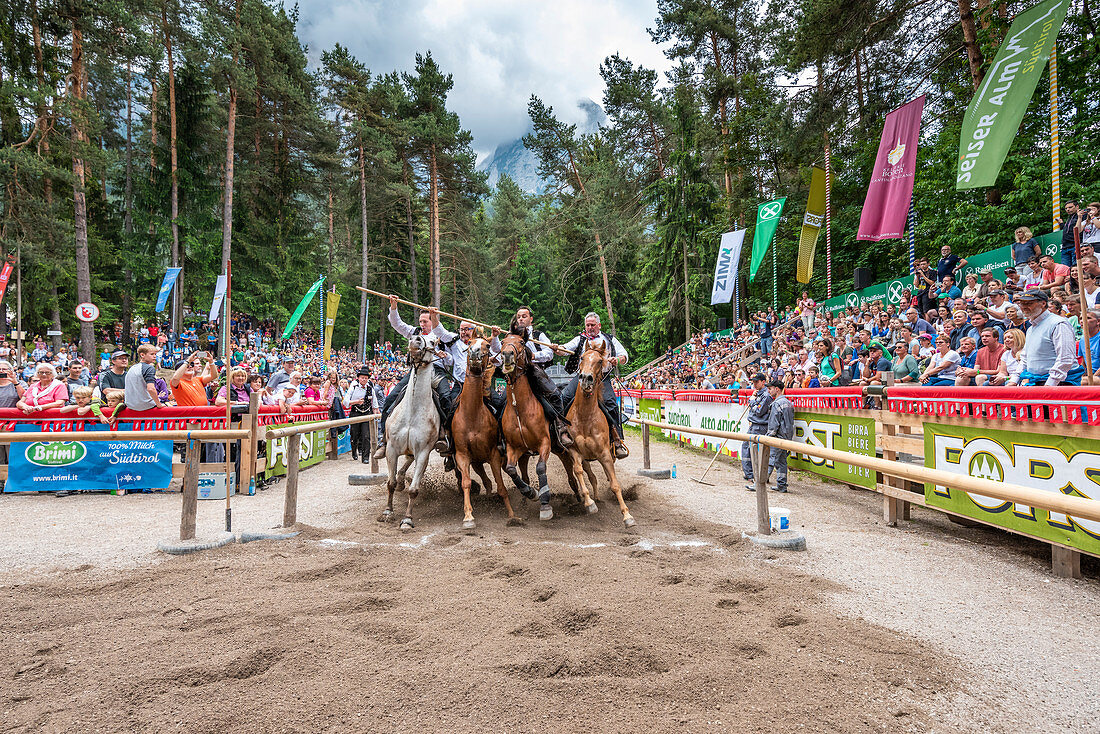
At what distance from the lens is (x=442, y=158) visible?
3197 centimetres

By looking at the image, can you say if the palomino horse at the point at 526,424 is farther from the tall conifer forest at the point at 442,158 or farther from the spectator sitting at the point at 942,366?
the tall conifer forest at the point at 442,158

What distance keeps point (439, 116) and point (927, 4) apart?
23721mm

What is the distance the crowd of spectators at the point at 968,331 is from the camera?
5785mm

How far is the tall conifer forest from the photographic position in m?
17.8

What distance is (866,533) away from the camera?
5645 millimetres

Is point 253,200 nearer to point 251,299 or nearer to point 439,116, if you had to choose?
point 251,299

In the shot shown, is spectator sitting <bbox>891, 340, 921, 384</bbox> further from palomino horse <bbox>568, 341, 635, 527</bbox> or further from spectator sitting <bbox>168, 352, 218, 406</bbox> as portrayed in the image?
spectator sitting <bbox>168, 352, 218, 406</bbox>

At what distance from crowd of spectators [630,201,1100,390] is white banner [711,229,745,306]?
2.74m

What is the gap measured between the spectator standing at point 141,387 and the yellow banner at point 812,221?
1832cm

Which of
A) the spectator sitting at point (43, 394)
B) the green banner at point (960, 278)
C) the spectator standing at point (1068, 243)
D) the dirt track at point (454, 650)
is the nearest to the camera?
the dirt track at point (454, 650)

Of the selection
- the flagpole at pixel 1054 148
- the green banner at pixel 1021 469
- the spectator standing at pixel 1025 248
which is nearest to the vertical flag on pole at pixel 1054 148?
the flagpole at pixel 1054 148

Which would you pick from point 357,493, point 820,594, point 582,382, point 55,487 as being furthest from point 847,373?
point 55,487

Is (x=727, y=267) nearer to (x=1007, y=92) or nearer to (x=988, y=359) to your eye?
(x=1007, y=92)

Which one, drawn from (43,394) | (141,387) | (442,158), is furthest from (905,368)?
(442,158)
